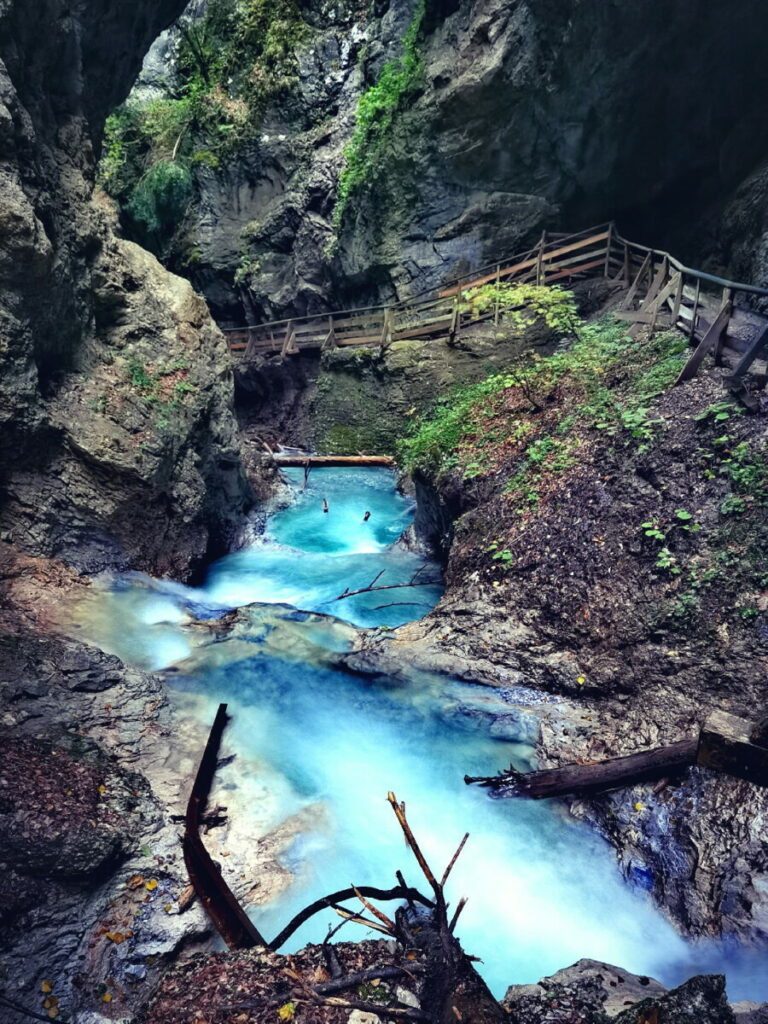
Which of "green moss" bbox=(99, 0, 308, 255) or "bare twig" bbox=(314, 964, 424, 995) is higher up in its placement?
"green moss" bbox=(99, 0, 308, 255)

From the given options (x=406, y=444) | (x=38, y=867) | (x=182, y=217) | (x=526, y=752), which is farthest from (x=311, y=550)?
(x=182, y=217)

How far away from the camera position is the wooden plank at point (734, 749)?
470 centimetres

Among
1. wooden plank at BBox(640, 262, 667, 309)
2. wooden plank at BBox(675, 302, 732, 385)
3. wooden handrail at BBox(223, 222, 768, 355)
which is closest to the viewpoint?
wooden plank at BBox(675, 302, 732, 385)

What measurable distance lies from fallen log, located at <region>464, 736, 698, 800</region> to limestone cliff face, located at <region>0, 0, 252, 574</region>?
7.12 metres

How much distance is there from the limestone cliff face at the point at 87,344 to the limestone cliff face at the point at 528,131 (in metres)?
7.59

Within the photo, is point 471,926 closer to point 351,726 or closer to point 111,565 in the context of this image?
point 351,726

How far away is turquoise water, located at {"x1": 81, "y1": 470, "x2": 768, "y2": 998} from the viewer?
4586 mm

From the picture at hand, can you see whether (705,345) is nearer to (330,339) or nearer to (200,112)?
(330,339)

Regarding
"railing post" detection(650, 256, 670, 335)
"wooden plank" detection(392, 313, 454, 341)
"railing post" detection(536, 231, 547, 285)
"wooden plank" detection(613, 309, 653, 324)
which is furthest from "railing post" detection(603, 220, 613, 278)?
"wooden plank" detection(392, 313, 454, 341)

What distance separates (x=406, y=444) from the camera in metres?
13.1

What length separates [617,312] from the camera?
12828 millimetres

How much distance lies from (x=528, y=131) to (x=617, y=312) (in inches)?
261

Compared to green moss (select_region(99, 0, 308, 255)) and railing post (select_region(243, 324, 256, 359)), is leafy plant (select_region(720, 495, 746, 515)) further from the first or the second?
green moss (select_region(99, 0, 308, 255))

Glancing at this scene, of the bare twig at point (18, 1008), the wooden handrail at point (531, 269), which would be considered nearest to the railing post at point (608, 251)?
the wooden handrail at point (531, 269)
